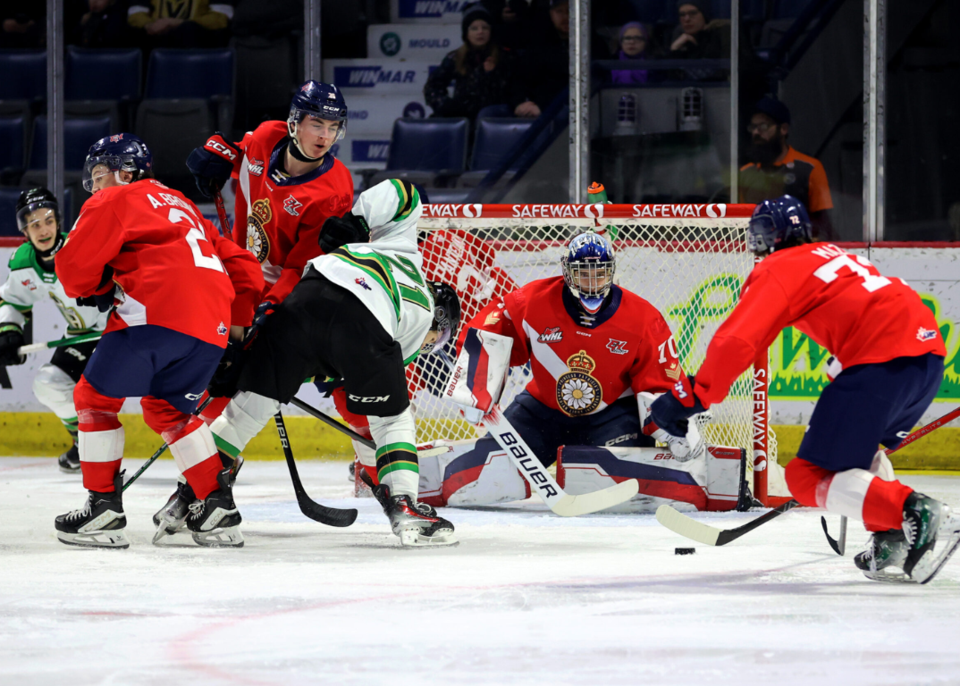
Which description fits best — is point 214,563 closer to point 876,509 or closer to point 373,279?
point 373,279

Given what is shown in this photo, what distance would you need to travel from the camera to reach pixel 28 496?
4117mm

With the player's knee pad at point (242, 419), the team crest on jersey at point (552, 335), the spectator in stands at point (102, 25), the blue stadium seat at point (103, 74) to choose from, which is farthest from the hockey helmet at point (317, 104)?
the spectator in stands at point (102, 25)

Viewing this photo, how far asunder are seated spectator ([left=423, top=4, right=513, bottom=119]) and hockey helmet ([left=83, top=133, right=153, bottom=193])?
280 centimetres

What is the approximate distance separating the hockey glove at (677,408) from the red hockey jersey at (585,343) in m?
1.32

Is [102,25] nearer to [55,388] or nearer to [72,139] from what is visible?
[72,139]

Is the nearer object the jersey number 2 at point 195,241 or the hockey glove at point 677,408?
the hockey glove at point 677,408

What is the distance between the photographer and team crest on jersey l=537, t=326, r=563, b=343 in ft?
12.8

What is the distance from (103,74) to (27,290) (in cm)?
172

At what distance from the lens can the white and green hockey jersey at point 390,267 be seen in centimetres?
306

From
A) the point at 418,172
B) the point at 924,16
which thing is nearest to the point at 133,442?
the point at 418,172

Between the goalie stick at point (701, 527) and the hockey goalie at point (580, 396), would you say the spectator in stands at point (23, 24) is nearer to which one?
the hockey goalie at point (580, 396)

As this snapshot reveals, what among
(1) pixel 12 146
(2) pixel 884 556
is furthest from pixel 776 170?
(1) pixel 12 146

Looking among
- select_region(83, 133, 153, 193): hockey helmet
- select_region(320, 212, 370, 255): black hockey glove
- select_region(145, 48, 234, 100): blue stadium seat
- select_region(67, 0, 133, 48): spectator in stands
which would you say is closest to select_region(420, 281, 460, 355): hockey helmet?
select_region(320, 212, 370, 255): black hockey glove

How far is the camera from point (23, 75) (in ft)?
20.0
